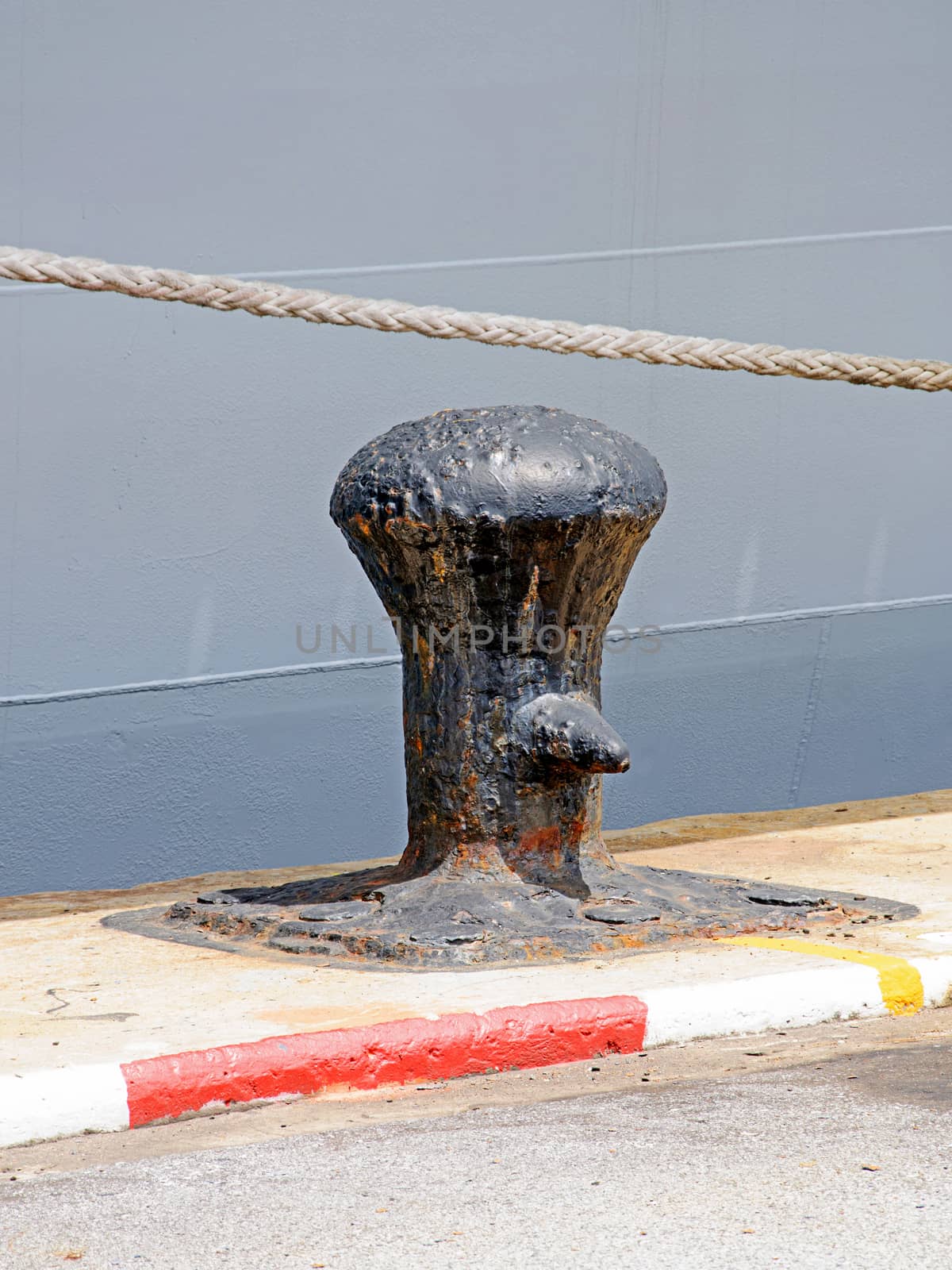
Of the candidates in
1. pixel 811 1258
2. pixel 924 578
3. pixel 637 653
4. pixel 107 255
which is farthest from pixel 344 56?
pixel 811 1258

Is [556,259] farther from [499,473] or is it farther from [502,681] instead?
[502,681]

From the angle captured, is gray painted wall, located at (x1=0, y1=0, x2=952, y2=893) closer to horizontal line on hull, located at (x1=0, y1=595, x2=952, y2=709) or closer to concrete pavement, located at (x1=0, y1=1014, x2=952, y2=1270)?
horizontal line on hull, located at (x1=0, y1=595, x2=952, y2=709)

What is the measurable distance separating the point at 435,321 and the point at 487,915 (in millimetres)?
1546

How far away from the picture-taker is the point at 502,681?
410 cm

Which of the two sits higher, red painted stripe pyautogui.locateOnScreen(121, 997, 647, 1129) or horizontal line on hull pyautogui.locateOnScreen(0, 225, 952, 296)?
horizontal line on hull pyautogui.locateOnScreen(0, 225, 952, 296)

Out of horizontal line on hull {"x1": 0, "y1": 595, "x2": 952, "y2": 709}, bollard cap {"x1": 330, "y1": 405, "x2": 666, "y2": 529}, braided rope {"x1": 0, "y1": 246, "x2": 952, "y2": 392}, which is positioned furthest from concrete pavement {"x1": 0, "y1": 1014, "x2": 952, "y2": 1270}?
horizontal line on hull {"x1": 0, "y1": 595, "x2": 952, "y2": 709}

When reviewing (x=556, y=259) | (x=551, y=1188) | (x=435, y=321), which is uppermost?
(x=556, y=259)

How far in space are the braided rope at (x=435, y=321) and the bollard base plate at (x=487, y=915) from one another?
4.64ft

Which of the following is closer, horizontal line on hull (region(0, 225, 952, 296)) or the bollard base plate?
the bollard base plate

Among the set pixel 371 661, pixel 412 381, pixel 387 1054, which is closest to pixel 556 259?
pixel 412 381

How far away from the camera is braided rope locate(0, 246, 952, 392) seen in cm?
396

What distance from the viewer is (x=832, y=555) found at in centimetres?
727

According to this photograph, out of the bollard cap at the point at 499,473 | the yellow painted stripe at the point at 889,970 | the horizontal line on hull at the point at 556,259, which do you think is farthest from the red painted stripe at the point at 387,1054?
the horizontal line on hull at the point at 556,259

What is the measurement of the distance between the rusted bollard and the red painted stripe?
58 centimetres
